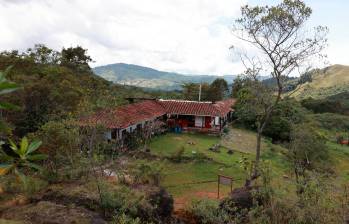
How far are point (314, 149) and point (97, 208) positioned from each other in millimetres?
15823

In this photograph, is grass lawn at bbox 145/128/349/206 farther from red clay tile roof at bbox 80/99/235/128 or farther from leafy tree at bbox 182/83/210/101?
leafy tree at bbox 182/83/210/101

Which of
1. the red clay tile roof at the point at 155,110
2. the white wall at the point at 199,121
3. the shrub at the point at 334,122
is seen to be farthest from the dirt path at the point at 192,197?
the shrub at the point at 334,122

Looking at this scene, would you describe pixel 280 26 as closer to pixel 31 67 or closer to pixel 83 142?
pixel 83 142

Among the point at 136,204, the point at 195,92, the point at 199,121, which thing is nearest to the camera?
the point at 136,204

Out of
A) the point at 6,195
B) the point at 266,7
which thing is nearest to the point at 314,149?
the point at 266,7

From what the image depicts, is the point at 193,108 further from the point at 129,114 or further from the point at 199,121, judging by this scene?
the point at 129,114

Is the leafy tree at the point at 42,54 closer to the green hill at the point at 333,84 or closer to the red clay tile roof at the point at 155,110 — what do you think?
the red clay tile roof at the point at 155,110

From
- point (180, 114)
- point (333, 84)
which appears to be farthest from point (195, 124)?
point (333, 84)

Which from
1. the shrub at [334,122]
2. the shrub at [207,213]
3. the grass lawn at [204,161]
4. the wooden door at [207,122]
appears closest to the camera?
the shrub at [207,213]

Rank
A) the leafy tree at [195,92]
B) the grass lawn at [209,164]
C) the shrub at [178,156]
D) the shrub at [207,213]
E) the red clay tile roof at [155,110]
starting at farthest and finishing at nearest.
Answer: the leafy tree at [195,92]
the red clay tile roof at [155,110]
the shrub at [178,156]
the grass lawn at [209,164]
the shrub at [207,213]

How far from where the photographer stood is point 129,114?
93.9 feet

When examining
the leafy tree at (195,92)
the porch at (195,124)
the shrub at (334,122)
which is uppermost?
the leafy tree at (195,92)

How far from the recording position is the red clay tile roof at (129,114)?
59.8ft

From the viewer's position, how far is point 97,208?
488 inches
